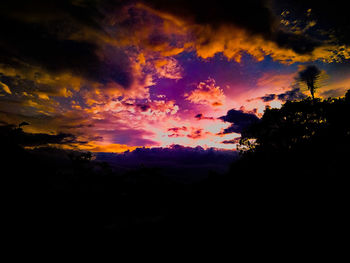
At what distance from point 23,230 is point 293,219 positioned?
2037cm

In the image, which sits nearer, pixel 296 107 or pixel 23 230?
pixel 23 230

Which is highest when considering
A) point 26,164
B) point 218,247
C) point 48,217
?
point 26,164

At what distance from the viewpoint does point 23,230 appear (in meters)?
11.3

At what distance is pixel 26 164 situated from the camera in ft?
84.4

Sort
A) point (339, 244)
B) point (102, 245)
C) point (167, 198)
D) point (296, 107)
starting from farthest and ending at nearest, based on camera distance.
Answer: point (296, 107) < point (167, 198) < point (102, 245) < point (339, 244)

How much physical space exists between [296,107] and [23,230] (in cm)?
3768

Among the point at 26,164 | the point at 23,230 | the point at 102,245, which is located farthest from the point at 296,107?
the point at 26,164

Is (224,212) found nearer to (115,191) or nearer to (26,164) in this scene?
(115,191)

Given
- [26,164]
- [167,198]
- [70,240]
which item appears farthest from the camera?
[26,164]

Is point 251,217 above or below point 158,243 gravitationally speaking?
above

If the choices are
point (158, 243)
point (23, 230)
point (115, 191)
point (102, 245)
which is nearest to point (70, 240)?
point (102, 245)

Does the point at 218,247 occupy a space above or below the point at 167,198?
above

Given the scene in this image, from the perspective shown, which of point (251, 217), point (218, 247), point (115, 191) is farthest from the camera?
point (115, 191)

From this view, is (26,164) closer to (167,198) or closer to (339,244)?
(167,198)
